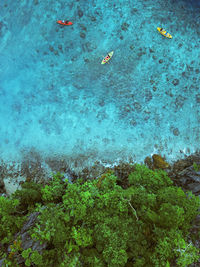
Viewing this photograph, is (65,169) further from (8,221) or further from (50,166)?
(8,221)

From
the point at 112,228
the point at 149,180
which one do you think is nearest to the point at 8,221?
the point at 112,228

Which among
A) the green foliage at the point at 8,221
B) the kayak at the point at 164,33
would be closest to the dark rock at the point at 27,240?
the green foliage at the point at 8,221

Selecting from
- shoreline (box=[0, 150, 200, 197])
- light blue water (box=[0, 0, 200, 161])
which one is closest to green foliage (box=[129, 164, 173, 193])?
shoreline (box=[0, 150, 200, 197])

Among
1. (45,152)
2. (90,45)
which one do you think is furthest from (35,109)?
(90,45)

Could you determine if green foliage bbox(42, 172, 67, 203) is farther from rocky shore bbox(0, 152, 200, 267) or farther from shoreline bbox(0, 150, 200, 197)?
shoreline bbox(0, 150, 200, 197)

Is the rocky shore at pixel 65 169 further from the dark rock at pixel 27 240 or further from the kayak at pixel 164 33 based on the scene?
the kayak at pixel 164 33

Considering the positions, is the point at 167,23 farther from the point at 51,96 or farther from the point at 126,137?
the point at 51,96

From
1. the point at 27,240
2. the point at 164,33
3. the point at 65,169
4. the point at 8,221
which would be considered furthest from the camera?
the point at 164,33
